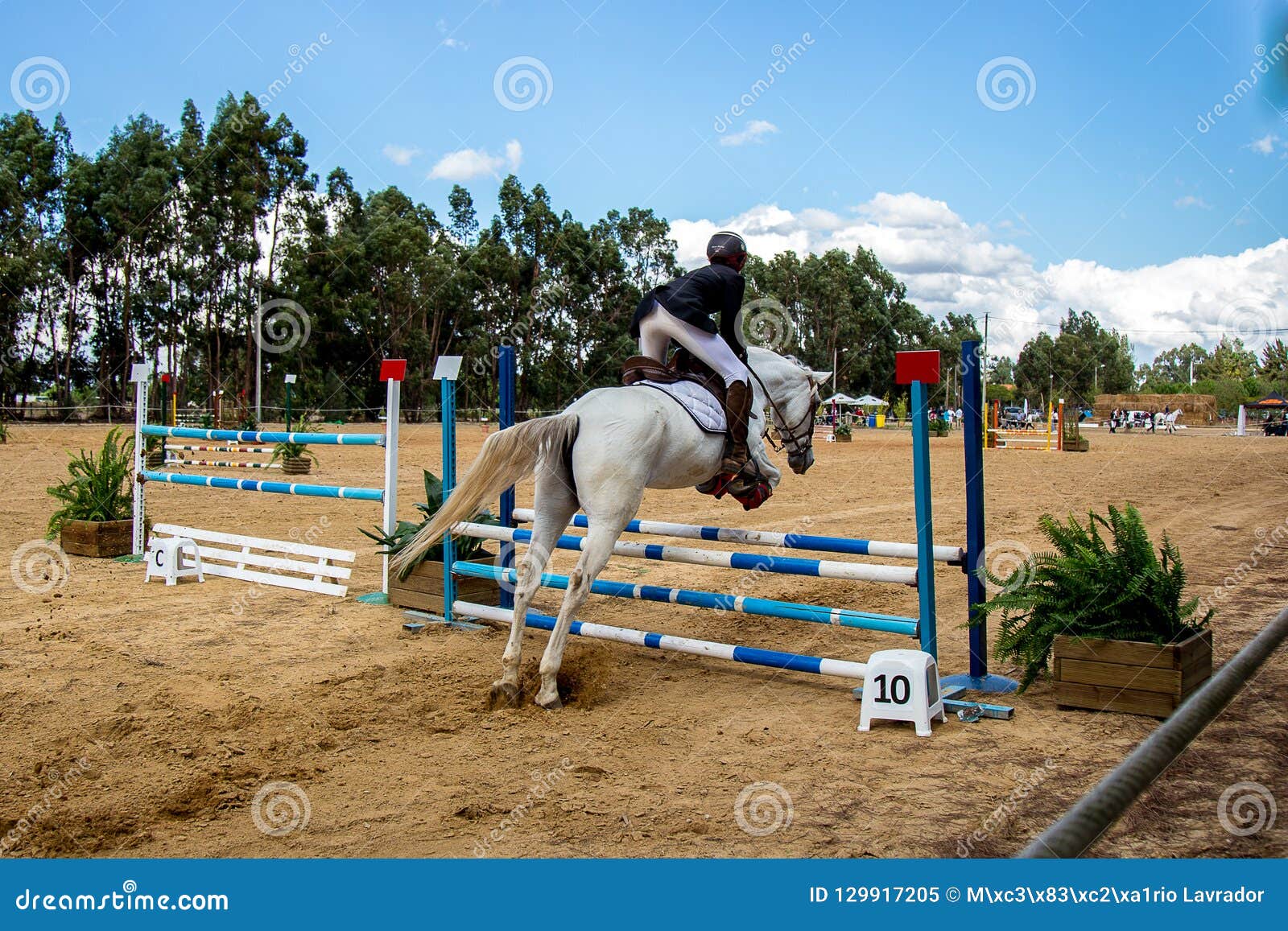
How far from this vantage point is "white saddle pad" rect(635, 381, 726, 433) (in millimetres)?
4578

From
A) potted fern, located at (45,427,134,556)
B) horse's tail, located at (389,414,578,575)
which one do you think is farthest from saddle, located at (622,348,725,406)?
potted fern, located at (45,427,134,556)

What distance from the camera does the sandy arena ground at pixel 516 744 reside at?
2.92 metres

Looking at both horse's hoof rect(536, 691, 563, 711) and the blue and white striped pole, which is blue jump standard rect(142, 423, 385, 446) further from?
horse's hoof rect(536, 691, 563, 711)

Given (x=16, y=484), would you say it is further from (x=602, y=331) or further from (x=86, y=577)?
(x=602, y=331)

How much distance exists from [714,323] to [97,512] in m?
6.67

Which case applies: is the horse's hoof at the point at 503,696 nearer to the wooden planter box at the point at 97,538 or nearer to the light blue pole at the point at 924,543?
the light blue pole at the point at 924,543

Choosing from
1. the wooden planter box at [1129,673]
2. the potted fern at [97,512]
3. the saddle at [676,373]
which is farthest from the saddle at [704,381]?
the potted fern at [97,512]

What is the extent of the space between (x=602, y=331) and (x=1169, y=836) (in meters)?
43.2

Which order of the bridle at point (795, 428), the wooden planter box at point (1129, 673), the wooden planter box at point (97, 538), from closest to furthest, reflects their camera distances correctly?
the wooden planter box at point (1129, 673) < the bridle at point (795, 428) < the wooden planter box at point (97, 538)

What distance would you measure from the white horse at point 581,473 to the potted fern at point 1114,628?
4.89 ft

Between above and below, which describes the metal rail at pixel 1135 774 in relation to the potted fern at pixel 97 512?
below

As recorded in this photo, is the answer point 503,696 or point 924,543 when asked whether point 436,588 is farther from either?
point 924,543

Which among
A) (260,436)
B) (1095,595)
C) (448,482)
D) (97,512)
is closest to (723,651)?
(1095,595)

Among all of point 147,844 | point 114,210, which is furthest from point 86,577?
point 114,210
